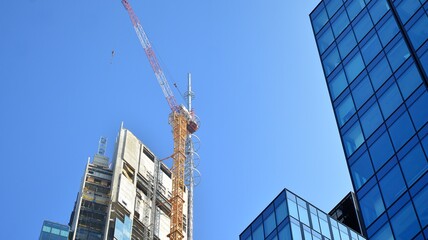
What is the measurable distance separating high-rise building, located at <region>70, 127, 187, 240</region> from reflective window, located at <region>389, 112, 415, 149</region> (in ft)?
344

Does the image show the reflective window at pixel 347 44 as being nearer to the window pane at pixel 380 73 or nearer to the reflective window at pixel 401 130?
the window pane at pixel 380 73

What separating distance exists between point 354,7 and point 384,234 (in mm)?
22627

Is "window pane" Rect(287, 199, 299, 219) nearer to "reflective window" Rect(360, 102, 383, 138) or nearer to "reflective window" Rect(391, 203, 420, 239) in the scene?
"reflective window" Rect(360, 102, 383, 138)

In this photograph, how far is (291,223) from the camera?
63281 mm

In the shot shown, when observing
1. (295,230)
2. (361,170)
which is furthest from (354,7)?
(295,230)

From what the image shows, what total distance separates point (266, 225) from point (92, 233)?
88965 millimetres

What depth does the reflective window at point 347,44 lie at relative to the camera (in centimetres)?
5984

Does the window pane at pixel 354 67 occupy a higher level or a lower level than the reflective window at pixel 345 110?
higher

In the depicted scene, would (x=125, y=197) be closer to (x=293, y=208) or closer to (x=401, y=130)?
(x=293, y=208)

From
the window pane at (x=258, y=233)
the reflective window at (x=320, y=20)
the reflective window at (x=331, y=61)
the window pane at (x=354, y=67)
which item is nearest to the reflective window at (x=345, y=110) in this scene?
the window pane at (x=354, y=67)

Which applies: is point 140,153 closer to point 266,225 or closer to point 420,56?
point 266,225

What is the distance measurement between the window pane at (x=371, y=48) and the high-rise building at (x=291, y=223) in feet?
50.3

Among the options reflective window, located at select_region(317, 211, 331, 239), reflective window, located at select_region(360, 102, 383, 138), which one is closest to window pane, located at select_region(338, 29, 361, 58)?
reflective window, located at select_region(360, 102, 383, 138)

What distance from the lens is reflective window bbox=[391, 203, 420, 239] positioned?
44000 millimetres
